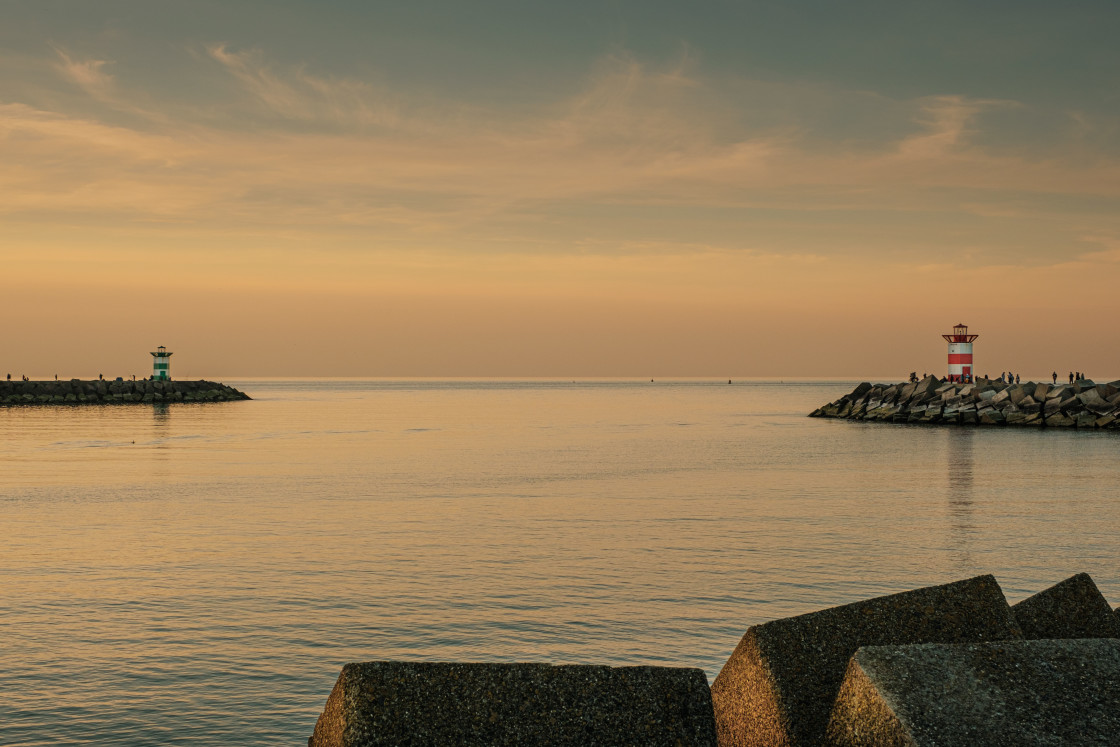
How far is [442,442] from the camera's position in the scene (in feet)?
162

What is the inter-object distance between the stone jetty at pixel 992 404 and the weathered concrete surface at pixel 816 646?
6378cm

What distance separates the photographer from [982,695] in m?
4.55

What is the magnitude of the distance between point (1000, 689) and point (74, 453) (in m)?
42.4

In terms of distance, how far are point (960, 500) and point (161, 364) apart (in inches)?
4130

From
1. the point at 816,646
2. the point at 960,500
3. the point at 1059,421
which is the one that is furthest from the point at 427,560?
the point at 1059,421

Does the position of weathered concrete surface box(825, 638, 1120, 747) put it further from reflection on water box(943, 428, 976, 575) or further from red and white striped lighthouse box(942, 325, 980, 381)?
red and white striped lighthouse box(942, 325, 980, 381)

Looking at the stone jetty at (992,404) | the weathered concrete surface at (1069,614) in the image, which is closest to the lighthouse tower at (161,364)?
the stone jetty at (992,404)

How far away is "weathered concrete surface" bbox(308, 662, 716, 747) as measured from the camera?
14.8ft

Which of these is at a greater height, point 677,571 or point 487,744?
point 487,744

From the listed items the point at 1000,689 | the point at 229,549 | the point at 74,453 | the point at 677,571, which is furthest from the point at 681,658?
the point at 74,453

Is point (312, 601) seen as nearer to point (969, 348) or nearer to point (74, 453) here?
point (74, 453)

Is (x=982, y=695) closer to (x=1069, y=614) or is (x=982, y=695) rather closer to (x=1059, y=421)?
(x=1069, y=614)

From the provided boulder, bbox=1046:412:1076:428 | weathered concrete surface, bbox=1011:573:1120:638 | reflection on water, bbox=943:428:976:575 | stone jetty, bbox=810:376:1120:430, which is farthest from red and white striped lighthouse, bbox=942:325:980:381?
weathered concrete surface, bbox=1011:573:1120:638

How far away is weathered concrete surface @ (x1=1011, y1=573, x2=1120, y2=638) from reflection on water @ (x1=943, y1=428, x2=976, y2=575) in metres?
9.51
